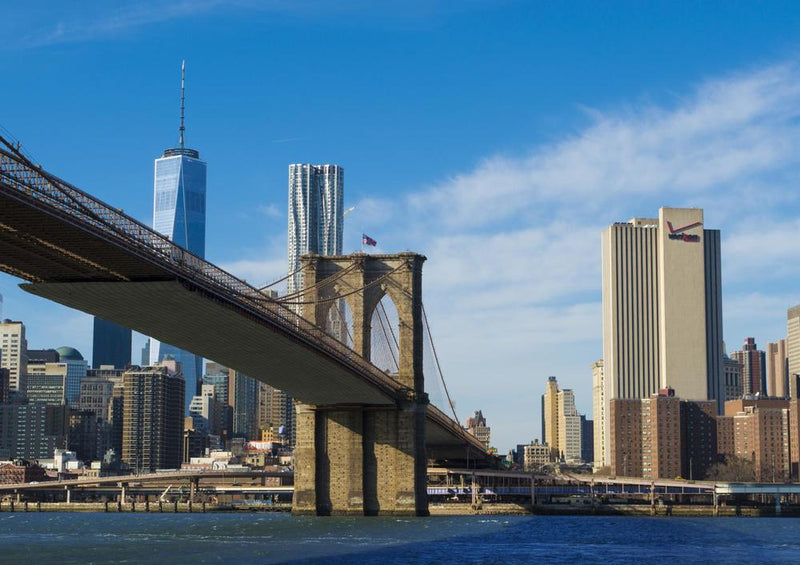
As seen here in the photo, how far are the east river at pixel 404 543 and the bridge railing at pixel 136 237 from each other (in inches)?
405

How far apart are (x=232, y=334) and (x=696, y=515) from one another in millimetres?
57603

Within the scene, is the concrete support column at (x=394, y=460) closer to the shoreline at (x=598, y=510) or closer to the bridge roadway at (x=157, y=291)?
the bridge roadway at (x=157, y=291)

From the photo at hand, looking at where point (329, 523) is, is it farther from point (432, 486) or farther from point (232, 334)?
point (432, 486)

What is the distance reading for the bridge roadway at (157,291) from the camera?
43.3m

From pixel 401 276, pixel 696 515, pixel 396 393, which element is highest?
pixel 401 276

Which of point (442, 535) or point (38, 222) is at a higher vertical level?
point (38, 222)

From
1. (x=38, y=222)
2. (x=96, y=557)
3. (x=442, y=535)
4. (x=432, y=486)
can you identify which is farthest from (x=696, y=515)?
(x=38, y=222)

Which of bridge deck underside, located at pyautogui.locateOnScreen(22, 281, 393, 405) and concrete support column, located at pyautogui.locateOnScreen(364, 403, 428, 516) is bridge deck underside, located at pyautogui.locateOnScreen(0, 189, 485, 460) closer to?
bridge deck underside, located at pyautogui.locateOnScreen(22, 281, 393, 405)

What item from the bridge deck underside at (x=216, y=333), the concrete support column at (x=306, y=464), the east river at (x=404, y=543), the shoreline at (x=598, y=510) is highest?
the bridge deck underside at (x=216, y=333)

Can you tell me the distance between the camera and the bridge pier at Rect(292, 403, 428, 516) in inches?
3334

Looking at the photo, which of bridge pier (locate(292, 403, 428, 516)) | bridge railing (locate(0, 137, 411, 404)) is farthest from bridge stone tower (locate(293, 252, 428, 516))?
bridge railing (locate(0, 137, 411, 404))

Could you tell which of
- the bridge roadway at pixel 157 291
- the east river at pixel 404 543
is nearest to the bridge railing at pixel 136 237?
the bridge roadway at pixel 157 291

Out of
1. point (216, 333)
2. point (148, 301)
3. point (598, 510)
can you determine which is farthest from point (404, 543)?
point (598, 510)

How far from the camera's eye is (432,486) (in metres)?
131
